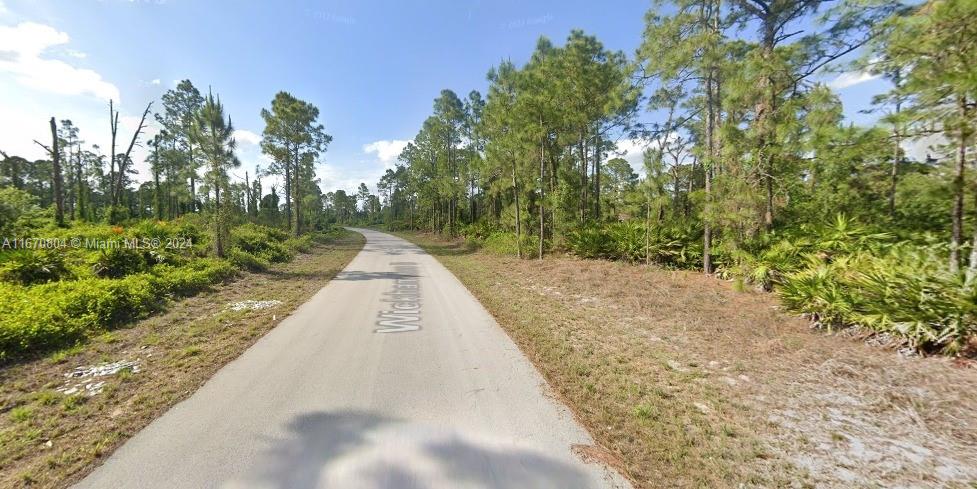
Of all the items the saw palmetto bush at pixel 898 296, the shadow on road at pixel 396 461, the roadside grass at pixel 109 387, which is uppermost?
the saw palmetto bush at pixel 898 296

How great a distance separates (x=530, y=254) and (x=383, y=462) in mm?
13420

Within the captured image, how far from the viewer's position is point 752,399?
12.1 ft

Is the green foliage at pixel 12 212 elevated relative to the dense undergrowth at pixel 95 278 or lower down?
elevated

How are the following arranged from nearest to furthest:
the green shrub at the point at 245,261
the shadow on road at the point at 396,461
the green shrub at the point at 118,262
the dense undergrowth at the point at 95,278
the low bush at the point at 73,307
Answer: the shadow on road at the point at 396,461 → the low bush at the point at 73,307 → the dense undergrowth at the point at 95,278 → the green shrub at the point at 118,262 → the green shrub at the point at 245,261

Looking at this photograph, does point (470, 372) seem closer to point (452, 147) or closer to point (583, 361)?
point (583, 361)

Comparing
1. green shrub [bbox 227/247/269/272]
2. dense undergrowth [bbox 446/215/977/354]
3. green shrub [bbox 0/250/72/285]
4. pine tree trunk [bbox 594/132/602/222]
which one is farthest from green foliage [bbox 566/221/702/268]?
green shrub [bbox 0/250/72/285]

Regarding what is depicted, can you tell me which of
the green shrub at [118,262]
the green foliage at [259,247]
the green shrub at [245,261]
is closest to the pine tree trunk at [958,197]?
the green shrub at [118,262]

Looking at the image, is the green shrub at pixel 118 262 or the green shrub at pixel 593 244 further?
the green shrub at pixel 593 244

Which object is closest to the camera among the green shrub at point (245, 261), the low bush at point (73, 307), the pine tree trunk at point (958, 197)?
the pine tree trunk at point (958, 197)

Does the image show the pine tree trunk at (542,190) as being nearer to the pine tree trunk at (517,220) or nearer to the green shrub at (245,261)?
the pine tree trunk at (517,220)

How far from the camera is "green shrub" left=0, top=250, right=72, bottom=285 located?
24.4 feet

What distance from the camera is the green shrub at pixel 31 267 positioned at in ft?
24.4

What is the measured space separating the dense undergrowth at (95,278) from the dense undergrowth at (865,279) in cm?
1093

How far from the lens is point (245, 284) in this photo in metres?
10.2
